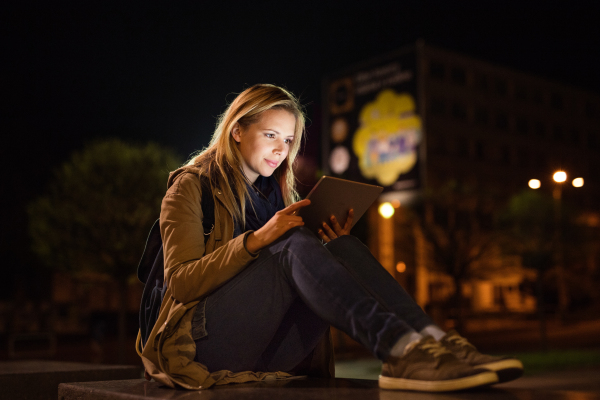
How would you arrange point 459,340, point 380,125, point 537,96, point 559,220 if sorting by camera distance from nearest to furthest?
point 459,340
point 559,220
point 380,125
point 537,96

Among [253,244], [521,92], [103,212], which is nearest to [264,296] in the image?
[253,244]

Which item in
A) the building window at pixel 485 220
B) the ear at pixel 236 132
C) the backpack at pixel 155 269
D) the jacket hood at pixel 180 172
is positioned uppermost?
the building window at pixel 485 220

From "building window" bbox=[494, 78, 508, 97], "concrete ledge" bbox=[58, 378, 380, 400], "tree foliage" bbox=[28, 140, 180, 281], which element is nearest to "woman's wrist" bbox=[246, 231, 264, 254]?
"concrete ledge" bbox=[58, 378, 380, 400]

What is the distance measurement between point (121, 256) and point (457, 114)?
32549 mm

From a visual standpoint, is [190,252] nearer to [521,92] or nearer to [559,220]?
[559,220]

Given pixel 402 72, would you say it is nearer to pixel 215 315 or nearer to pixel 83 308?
pixel 83 308

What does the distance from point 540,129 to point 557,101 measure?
3.44 metres

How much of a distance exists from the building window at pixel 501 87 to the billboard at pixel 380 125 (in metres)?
9.00

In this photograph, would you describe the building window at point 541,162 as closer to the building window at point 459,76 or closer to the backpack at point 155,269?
the building window at point 459,76

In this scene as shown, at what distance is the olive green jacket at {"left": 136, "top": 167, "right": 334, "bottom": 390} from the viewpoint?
2350 mm

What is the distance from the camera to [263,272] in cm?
240

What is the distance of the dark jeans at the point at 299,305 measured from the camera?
2.16 metres

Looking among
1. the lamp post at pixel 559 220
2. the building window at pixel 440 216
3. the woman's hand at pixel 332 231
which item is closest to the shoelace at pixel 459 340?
the woman's hand at pixel 332 231

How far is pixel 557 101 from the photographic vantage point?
5166 centimetres
